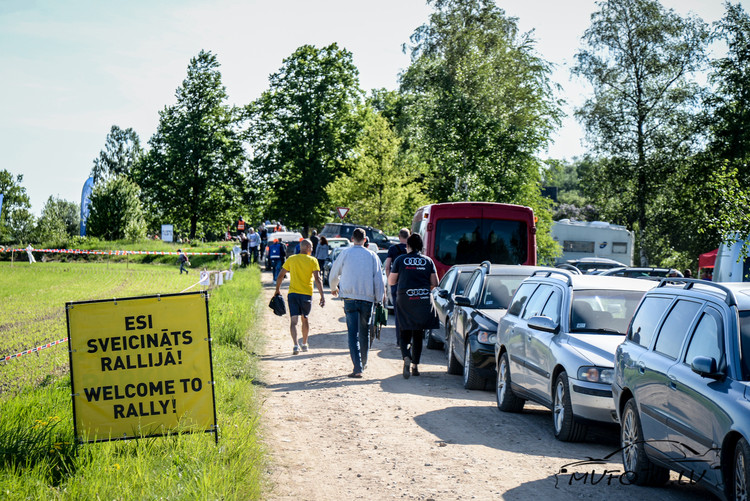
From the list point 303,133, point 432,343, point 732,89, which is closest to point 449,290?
point 432,343

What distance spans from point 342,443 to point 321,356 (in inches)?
249

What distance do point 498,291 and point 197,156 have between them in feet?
192

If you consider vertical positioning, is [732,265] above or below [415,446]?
above

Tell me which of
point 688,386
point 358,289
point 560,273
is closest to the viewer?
point 688,386

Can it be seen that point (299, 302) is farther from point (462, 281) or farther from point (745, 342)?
point (745, 342)

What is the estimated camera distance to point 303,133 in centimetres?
5978

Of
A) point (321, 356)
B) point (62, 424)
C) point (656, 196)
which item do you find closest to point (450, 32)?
point (656, 196)

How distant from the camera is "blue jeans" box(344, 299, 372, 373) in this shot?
12.0 m

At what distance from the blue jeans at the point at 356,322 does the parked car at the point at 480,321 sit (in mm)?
1320

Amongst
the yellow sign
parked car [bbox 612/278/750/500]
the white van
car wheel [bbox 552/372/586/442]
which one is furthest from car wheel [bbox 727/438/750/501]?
the white van

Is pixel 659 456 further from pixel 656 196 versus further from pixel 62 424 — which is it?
pixel 656 196

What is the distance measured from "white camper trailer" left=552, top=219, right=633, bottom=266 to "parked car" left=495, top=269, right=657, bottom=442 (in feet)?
144

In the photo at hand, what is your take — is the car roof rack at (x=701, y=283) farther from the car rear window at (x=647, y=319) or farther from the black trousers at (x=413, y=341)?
the black trousers at (x=413, y=341)

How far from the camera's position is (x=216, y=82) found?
69562 mm
